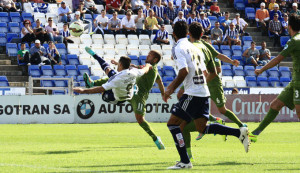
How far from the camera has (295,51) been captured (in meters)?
10.8

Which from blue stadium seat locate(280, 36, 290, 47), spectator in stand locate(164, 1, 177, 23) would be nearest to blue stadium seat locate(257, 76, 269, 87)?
blue stadium seat locate(280, 36, 290, 47)

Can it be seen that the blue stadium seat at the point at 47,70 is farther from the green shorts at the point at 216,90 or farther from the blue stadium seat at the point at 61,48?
the green shorts at the point at 216,90

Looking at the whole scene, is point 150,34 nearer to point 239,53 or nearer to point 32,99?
point 239,53

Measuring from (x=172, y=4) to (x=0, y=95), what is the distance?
11904 mm

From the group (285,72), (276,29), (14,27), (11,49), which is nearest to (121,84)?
(11,49)

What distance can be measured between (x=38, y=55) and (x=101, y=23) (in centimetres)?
452

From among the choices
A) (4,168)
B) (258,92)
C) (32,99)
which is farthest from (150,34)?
(4,168)

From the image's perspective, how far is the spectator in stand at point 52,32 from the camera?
97.0 ft

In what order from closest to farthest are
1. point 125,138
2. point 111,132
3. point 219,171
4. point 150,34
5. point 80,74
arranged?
1. point 219,171
2. point 125,138
3. point 111,132
4. point 80,74
5. point 150,34

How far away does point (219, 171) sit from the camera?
911 cm

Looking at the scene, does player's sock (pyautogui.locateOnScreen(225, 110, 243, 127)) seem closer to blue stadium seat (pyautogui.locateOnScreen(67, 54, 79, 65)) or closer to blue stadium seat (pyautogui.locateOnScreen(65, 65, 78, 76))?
blue stadium seat (pyautogui.locateOnScreen(65, 65, 78, 76))

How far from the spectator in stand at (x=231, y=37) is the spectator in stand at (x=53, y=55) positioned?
924 cm

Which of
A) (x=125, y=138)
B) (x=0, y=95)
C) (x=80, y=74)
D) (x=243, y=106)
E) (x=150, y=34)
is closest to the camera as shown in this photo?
(x=125, y=138)

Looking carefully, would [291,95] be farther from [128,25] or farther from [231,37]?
[231,37]
